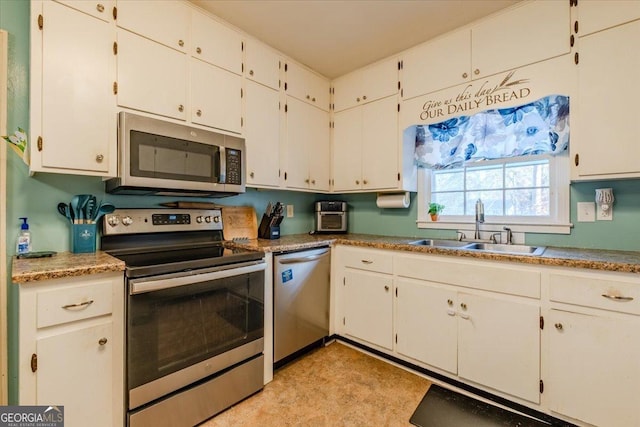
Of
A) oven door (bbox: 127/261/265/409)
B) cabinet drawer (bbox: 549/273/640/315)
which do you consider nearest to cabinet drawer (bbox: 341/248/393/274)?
oven door (bbox: 127/261/265/409)

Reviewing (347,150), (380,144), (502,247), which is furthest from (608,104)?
(347,150)

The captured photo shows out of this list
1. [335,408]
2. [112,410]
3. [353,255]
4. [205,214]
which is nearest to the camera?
[112,410]

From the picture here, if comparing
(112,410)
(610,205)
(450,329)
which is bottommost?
(112,410)

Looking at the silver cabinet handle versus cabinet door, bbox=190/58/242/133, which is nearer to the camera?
the silver cabinet handle

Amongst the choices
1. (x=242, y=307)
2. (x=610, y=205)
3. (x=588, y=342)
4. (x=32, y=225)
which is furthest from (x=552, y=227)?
(x=32, y=225)

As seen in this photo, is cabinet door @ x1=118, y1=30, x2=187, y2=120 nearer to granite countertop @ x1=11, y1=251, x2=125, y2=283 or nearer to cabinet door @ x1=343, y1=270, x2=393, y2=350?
granite countertop @ x1=11, y1=251, x2=125, y2=283

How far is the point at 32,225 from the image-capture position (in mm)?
1574

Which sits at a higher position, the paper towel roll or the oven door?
the paper towel roll

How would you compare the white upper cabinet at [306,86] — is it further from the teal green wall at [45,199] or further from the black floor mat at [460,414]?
the black floor mat at [460,414]

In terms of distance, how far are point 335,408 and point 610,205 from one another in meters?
2.09

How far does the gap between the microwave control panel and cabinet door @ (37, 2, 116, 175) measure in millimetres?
649

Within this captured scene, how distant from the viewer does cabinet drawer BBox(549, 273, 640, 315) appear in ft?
4.39

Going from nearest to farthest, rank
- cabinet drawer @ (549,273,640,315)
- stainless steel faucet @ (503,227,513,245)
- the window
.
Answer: cabinet drawer @ (549,273,640,315) → the window → stainless steel faucet @ (503,227,513,245)

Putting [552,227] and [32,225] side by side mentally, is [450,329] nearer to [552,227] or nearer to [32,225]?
[552,227]
